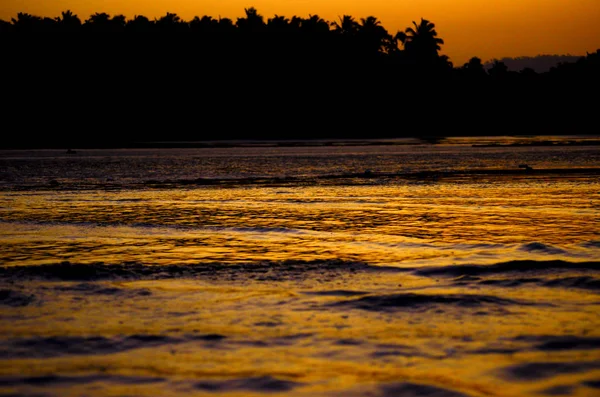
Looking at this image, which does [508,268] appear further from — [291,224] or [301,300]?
[291,224]

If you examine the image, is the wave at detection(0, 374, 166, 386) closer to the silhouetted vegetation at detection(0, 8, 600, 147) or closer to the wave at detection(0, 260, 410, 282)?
the wave at detection(0, 260, 410, 282)

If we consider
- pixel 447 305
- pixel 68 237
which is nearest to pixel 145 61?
pixel 68 237

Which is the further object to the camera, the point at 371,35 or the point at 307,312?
the point at 371,35

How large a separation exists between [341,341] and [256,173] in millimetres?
27244

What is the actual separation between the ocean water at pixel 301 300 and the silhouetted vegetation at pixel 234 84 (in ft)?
247

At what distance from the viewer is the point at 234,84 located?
4267 inches

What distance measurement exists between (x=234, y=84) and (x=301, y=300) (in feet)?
332

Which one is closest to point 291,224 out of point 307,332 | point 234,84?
point 307,332

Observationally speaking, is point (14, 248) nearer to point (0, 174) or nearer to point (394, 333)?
point (394, 333)

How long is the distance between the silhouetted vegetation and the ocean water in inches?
2965

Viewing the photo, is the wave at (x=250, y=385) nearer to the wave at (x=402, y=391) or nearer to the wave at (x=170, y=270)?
the wave at (x=402, y=391)

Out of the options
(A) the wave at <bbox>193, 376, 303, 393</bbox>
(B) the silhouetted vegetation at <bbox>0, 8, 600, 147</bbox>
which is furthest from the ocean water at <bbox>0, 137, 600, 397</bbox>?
(B) the silhouetted vegetation at <bbox>0, 8, 600, 147</bbox>

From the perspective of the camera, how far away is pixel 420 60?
130625 millimetres

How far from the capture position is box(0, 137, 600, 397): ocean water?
636cm
